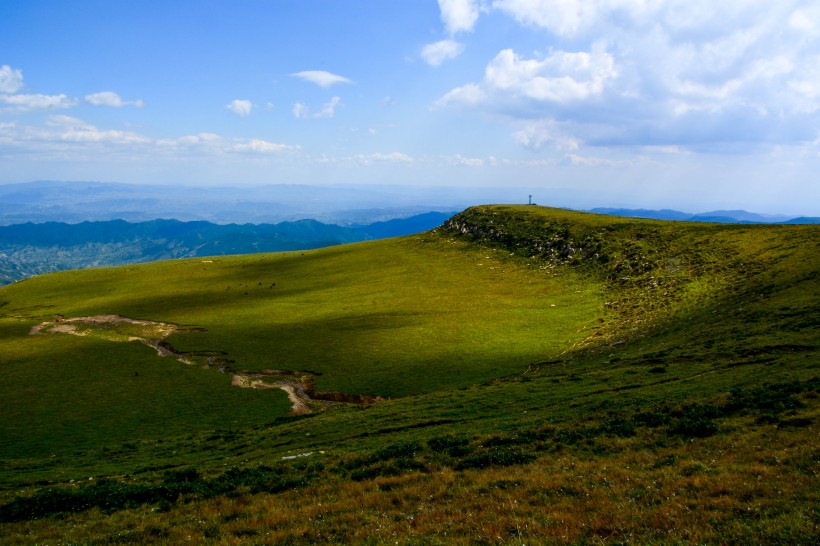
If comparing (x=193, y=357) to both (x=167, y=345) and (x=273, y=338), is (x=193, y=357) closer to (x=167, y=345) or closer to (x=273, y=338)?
(x=167, y=345)

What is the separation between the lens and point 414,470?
20469 millimetres

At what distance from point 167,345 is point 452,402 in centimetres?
5292

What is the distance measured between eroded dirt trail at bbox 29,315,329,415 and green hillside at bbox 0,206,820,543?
1.98 ft

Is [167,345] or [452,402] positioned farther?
[167,345]

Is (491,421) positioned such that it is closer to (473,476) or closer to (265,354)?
(473,476)

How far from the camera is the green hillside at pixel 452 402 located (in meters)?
15.0

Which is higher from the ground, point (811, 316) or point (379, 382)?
point (811, 316)

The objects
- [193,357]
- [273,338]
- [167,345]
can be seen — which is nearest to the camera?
[193,357]

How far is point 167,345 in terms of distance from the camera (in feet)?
226

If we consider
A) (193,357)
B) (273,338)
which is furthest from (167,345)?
(273,338)

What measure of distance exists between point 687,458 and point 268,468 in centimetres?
1944

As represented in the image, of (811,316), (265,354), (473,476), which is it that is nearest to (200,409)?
(265,354)

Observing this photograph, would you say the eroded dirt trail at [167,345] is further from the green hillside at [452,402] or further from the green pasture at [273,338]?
the green pasture at [273,338]

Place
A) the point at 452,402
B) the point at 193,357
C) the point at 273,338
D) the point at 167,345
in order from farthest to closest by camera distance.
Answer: the point at 273,338, the point at 167,345, the point at 193,357, the point at 452,402
